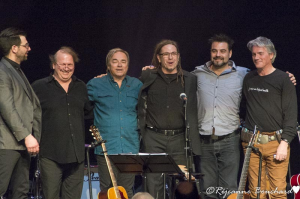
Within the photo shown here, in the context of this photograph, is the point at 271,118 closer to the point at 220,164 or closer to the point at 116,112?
the point at 220,164

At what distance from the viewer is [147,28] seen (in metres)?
7.65

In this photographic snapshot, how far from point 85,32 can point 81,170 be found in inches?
110

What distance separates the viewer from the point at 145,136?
5.62 metres

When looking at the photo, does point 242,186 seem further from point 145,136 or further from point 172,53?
point 172,53

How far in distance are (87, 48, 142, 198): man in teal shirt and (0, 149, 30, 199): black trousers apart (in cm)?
85

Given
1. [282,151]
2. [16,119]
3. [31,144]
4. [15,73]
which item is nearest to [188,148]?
[282,151]

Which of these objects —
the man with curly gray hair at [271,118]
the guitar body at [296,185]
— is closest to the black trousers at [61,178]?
the man with curly gray hair at [271,118]

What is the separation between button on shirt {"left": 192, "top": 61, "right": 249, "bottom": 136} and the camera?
5820 mm

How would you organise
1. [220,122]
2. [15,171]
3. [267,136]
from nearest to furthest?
[15,171], [267,136], [220,122]

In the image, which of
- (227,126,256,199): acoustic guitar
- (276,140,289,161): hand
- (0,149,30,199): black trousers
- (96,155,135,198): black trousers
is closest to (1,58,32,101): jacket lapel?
(0,149,30,199): black trousers

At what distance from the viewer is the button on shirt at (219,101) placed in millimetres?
5820

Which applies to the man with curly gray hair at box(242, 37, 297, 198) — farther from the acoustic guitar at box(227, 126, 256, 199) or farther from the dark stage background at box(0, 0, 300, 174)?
the dark stage background at box(0, 0, 300, 174)

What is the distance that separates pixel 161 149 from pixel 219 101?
92cm

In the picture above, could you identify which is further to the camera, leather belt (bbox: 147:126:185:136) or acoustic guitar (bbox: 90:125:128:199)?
leather belt (bbox: 147:126:185:136)
